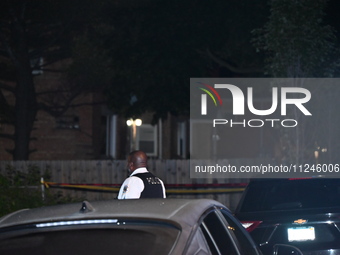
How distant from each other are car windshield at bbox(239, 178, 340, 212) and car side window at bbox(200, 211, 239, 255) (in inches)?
185

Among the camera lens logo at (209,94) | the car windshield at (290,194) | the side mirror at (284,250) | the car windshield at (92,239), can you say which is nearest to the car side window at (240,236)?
the side mirror at (284,250)

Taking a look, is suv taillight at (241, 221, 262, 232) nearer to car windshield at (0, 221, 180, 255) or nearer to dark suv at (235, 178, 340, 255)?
dark suv at (235, 178, 340, 255)

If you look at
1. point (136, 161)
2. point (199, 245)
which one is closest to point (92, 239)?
point (199, 245)

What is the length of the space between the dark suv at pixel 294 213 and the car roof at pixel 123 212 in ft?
11.5

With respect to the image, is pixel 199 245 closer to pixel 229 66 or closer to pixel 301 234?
pixel 301 234

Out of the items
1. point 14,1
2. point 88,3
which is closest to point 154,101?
point 88,3

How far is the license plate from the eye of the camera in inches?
347

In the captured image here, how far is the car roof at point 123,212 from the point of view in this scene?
4.17 m

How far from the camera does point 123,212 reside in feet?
14.0

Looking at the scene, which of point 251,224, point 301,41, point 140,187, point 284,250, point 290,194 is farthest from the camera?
point 301,41

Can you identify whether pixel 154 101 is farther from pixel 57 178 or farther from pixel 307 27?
pixel 307 27

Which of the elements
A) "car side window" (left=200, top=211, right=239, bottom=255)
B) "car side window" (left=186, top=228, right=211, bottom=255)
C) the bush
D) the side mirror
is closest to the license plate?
the side mirror

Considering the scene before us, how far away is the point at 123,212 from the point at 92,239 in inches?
10.7

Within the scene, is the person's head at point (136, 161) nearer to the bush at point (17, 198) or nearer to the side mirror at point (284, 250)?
the side mirror at point (284, 250)
